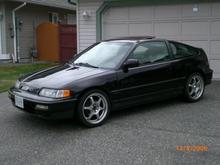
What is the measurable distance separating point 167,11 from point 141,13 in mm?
863

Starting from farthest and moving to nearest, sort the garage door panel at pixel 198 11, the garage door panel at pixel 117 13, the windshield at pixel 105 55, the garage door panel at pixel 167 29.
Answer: the garage door panel at pixel 117 13 < the garage door panel at pixel 167 29 < the garage door panel at pixel 198 11 < the windshield at pixel 105 55

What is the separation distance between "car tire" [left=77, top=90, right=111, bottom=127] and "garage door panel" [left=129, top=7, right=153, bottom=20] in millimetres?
5843

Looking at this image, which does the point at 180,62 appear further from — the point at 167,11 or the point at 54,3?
the point at 54,3

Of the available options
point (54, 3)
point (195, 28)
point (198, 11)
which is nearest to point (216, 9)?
point (198, 11)

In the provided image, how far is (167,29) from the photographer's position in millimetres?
10883

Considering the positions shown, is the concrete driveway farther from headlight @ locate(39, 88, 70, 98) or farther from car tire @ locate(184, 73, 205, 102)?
headlight @ locate(39, 88, 70, 98)

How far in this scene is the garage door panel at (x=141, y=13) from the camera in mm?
11047

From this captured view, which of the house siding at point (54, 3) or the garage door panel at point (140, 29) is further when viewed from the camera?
the house siding at point (54, 3)

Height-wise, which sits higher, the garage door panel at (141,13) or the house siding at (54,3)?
the house siding at (54,3)

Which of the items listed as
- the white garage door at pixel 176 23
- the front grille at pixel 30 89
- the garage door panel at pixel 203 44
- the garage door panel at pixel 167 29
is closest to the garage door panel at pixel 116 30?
the white garage door at pixel 176 23

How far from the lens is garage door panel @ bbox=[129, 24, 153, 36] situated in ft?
36.5

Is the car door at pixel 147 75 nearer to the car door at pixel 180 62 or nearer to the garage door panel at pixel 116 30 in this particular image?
the car door at pixel 180 62

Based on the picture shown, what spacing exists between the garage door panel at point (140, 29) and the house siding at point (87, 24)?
134 cm

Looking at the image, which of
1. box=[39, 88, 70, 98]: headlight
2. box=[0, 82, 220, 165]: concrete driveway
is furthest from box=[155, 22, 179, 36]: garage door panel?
box=[39, 88, 70, 98]: headlight
